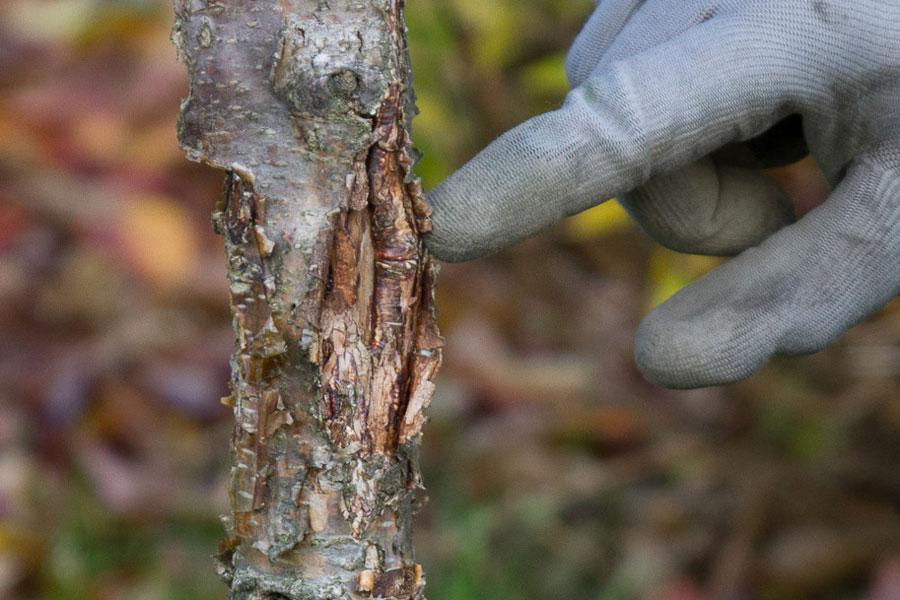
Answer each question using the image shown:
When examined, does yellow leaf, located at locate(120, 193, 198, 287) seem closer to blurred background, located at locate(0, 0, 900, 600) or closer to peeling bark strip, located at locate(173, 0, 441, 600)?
blurred background, located at locate(0, 0, 900, 600)

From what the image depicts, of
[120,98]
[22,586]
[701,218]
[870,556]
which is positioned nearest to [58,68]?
[120,98]

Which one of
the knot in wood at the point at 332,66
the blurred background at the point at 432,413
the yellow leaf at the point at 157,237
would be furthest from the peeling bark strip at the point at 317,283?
the yellow leaf at the point at 157,237

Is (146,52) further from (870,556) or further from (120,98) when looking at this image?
(870,556)

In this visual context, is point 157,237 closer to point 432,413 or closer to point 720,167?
point 432,413

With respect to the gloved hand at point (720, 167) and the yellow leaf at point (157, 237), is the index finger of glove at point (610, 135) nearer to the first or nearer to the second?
the gloved hand at point (720, 167)

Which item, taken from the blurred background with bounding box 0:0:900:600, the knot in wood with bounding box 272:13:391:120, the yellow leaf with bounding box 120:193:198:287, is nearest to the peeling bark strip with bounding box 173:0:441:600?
the knot in wood with bounding box 272:13:391:120
